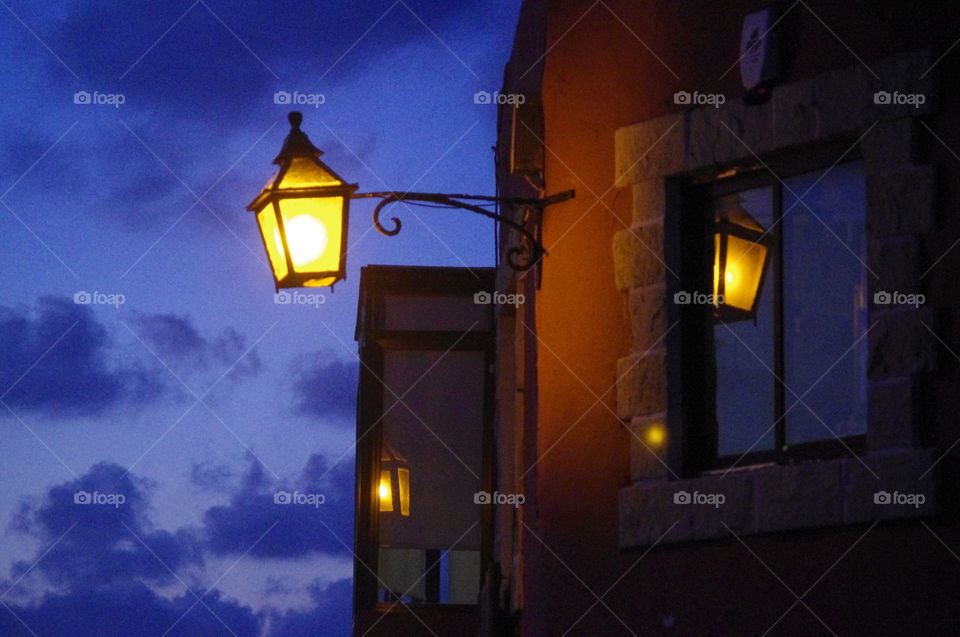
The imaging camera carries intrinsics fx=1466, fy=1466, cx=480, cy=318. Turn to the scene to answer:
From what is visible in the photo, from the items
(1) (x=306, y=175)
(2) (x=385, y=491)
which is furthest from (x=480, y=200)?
(2) (x=385, y=491)

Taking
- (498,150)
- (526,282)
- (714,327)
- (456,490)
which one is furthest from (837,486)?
(456,490)

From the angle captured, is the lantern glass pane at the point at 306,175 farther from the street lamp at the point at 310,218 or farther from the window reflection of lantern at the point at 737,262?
the window reflection of lantern at the point at 737,262

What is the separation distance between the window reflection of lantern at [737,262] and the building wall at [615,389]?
0.50 m

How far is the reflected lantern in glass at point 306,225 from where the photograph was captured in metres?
7.19

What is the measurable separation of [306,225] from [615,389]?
173 cm

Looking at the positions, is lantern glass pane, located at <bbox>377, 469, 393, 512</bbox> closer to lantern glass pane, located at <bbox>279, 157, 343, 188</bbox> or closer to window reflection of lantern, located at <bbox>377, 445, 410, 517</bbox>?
window reflection of lantern, located at <bbox>377, 445, 410, 517</bbox>

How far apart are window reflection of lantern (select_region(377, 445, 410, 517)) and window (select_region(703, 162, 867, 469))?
6.49 metres

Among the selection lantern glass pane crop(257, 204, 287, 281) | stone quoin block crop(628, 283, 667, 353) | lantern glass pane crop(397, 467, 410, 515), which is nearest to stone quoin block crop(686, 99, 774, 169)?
stone quoin block crop(628, 283, 667, 353)

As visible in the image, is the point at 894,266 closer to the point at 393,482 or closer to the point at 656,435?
the point at 656,435

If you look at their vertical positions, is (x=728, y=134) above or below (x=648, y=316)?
above

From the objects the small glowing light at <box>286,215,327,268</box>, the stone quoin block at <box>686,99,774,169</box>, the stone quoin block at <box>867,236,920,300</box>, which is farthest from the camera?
the small glowing light at <box>286,215,327,268</box>

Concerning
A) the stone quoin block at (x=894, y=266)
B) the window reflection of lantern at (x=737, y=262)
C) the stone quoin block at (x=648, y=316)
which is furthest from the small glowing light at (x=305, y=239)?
the stone quoin block at (x=894, y=266)

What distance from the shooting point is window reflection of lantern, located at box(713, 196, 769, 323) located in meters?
6.38

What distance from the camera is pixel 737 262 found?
644 centimetres
